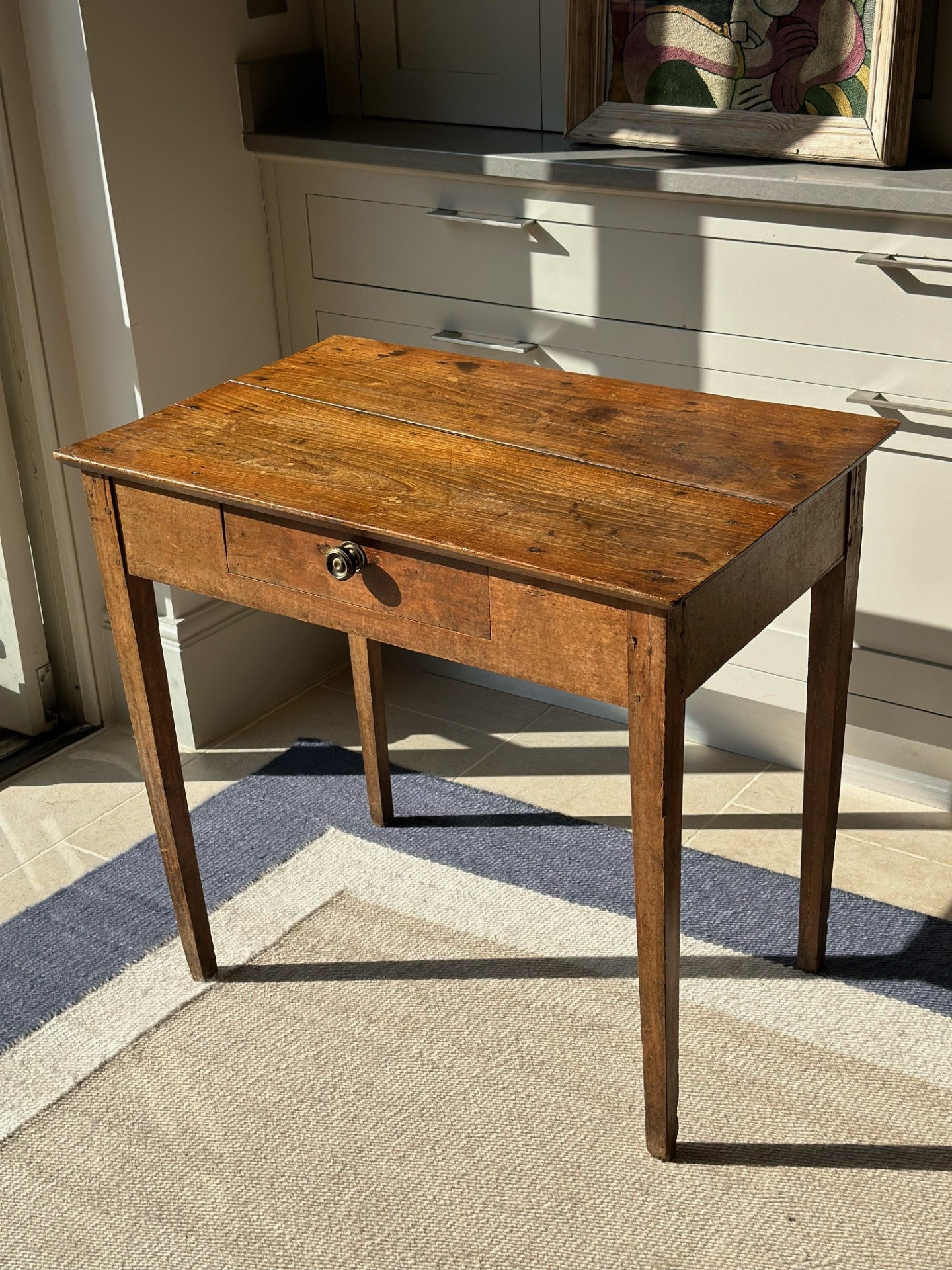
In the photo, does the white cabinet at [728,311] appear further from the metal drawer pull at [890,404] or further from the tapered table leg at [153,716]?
the tapered table leg at [153,716]

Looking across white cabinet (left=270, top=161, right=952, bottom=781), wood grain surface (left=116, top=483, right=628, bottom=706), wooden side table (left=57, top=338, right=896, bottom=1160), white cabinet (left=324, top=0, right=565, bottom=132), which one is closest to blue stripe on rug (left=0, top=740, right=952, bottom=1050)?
wooden side table (left=57, top=338, right=896, bottom=1160)

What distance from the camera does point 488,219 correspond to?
8.12 feet

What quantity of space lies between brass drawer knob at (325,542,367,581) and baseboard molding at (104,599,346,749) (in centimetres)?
115

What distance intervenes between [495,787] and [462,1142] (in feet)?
2.89

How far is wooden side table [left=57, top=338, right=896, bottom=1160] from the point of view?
146cm

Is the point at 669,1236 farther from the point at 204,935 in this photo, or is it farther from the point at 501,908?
the point at 204,935

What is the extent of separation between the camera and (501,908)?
224 centimetres

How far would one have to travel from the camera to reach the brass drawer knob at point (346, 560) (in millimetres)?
1566

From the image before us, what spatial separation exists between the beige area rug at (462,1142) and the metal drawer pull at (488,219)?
A: 49.7 inches

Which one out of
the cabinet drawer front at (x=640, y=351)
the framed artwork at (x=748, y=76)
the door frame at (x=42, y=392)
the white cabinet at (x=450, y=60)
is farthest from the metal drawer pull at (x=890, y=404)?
the door frame at (x=42, y=392)

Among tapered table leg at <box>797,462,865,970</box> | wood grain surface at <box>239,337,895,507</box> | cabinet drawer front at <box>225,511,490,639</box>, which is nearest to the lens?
cabinet drawer front at <box>225,511,490,639</box>

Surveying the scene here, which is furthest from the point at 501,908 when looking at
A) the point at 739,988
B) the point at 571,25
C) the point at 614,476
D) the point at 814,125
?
the point at 571,25

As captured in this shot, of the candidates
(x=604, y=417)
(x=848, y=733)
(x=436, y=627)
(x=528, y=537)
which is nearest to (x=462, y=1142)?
(x=436, y=627)

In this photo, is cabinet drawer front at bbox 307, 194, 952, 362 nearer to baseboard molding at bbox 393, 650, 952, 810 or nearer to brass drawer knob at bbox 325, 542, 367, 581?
baseboard molding at bbox 393, 650, 952, 810
